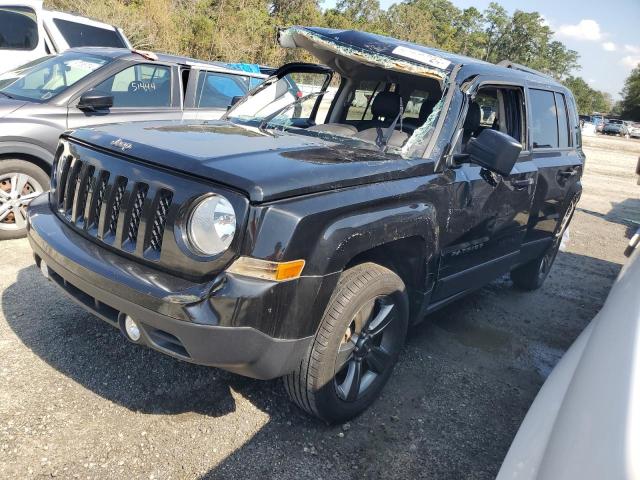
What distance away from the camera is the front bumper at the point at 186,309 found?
2.02 m

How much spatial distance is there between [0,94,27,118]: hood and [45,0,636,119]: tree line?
2.65 metres

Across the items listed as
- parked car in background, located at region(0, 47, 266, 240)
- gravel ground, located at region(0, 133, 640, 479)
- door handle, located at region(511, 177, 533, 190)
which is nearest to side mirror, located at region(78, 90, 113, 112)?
parked car in background, located at region(0, 47, 266, 240)

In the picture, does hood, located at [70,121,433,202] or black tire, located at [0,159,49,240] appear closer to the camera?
hood, located at [70,121,433,202]

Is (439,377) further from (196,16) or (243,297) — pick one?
(196,16)

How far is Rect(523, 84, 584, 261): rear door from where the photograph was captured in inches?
164

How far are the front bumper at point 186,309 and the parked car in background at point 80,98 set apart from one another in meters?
2.66

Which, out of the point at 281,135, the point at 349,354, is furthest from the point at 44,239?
the point at 349,354

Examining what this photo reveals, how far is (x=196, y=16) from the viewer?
24234mm

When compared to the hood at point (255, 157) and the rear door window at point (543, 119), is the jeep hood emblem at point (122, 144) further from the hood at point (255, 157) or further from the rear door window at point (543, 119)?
the rear door window at point (543, 119)

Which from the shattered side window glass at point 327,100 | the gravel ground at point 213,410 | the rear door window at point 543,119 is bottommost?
the gravel ground at point 213,410

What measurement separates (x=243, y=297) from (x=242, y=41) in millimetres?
24783

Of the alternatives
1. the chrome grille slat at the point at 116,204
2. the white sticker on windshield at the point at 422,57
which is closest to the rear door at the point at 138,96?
the chrome grille slat at the point at 116,204

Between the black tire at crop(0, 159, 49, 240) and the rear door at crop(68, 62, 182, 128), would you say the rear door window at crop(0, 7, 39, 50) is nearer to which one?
the rear door at crop(68, 62, 182, 128)

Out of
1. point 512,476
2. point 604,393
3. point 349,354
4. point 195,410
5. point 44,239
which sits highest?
point 604,393
